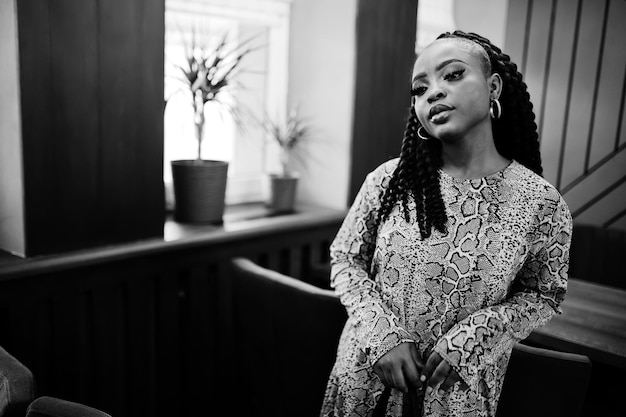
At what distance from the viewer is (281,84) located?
8.87ft

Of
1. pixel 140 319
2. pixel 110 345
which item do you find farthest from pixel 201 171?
pixel 110 345

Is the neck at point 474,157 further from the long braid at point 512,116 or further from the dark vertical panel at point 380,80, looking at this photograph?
the dark vertical panel at point 380,80

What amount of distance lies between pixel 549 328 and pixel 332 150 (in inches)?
49.2

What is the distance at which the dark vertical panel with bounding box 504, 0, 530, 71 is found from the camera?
303cm

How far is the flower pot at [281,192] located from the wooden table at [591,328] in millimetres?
1133

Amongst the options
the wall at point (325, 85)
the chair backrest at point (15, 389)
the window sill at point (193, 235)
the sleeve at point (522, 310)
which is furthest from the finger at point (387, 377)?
the wall at point (325, 85)

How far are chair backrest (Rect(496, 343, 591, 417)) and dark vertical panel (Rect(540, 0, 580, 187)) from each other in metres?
2.09

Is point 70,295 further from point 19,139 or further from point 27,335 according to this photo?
point 19,139

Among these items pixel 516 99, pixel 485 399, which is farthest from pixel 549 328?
pixel 516 99

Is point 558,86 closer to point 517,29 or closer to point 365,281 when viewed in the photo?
point 517,29

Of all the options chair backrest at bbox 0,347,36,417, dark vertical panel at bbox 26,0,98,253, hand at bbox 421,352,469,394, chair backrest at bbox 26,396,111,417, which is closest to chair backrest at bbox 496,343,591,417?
hand at bbox 421,352,469,394

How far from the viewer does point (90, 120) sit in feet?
5.67

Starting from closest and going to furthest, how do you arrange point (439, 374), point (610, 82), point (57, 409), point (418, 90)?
1. point (57, 409)
2. point (439, 374)
3. point (418, 90)
4. point (610, 82)

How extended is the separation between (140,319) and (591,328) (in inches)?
54.5
